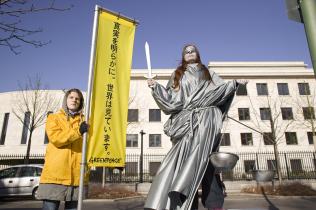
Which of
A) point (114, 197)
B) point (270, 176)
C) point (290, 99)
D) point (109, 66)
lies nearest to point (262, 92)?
point (290, 99)

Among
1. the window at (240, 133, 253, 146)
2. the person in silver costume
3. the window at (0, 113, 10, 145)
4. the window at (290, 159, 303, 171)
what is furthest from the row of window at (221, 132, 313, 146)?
the person in silver costume

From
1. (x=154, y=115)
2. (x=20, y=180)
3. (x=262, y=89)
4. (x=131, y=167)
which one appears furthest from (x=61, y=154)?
(x=262, y=89)

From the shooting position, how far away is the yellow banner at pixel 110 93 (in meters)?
3.48

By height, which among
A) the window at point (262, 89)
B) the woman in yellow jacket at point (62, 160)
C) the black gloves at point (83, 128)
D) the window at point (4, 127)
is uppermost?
the window at point (262, 89)

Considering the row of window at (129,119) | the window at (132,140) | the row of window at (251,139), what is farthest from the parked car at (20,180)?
the row of window at (251,139)

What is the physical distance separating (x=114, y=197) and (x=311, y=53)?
13.9 m

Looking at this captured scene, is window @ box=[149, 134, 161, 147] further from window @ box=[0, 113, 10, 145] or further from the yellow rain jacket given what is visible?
the yellow rain jacket

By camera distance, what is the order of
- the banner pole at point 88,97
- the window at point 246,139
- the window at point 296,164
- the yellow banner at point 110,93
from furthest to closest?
the window at point 246,139 → the window at point 296,164 → the yellow banner at point 110,93 → the banner pole at point 88,97

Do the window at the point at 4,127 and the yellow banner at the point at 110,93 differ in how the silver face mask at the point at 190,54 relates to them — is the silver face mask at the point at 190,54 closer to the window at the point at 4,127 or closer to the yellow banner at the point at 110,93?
the yellow banner at the point at 110,93

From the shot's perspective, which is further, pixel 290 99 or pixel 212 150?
pixel 290 99

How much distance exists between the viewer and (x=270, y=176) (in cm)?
563

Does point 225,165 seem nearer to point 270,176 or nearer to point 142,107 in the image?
point 270,176

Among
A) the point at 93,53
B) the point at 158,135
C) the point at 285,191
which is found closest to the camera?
the point at 93,53

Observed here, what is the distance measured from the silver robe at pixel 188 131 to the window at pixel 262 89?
36258 millimetres
